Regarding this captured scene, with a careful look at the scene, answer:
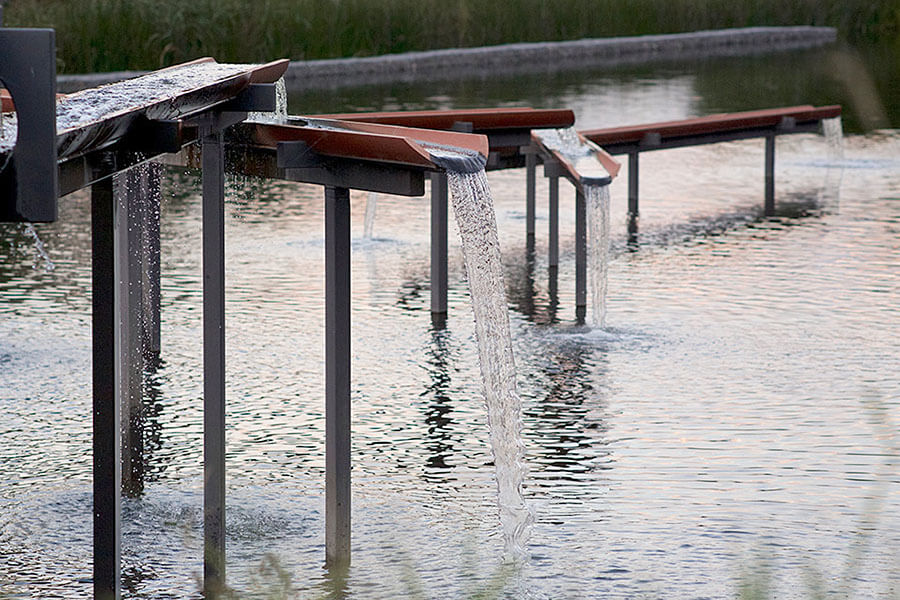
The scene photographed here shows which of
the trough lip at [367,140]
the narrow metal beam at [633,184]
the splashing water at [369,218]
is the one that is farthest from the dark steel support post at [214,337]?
the narrow metal beam at [633,184]

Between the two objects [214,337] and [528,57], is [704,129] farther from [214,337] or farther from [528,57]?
[528,57]

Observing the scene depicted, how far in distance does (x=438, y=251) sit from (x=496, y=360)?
154 inches

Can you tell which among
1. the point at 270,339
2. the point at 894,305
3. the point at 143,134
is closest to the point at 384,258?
the point at 270,339

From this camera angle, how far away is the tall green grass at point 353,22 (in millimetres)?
25734

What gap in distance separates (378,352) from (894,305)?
134 inches

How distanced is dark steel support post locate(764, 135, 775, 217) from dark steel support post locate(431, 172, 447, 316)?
5427mm

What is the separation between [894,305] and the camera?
407 inches

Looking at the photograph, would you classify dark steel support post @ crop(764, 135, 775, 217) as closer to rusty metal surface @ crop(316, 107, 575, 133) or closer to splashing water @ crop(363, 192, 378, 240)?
splashing water @ crop(363, 192, 378, 240)

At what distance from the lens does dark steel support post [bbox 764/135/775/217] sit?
49.1ft

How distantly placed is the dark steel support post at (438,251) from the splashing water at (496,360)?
3.90m

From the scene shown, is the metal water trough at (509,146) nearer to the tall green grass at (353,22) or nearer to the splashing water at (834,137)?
the splashing water at (834,137)

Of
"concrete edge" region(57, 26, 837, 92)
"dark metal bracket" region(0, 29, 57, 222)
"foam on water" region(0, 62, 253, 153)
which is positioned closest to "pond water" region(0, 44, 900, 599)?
"dark metal bracket" region(0, 29, 57, 222)

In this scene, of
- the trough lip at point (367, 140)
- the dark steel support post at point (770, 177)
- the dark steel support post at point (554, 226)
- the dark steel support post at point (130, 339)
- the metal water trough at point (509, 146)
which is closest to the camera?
the trough lip at point (367, 140)

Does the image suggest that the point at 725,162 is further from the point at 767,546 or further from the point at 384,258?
the point at 767,546
